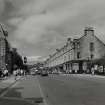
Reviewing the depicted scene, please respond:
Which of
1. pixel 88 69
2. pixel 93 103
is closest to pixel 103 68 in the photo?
pixel 88 69

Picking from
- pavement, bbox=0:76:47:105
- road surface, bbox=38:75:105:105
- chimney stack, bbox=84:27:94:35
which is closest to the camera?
road surface, bbox=38:75:105:105

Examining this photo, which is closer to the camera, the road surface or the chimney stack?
the road surface

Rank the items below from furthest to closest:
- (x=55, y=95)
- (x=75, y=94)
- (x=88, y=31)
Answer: (x=88, y=31) → (x=75, y=94) → (x=55, y=95)

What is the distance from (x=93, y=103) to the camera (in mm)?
13234

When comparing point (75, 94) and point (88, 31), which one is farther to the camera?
point (88, 31)

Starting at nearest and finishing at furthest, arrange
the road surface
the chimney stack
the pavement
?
the road surface → the pavement → the chimney stack

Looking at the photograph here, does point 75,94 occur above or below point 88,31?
below

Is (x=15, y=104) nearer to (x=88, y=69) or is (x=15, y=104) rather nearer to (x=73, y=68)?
(x=88, y=69)

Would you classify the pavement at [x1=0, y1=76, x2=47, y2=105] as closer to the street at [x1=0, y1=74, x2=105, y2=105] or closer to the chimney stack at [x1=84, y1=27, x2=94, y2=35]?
the street at [x1=0, y1=74, x2=105, y2=105]

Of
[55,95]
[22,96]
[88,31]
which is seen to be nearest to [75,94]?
[55,95]

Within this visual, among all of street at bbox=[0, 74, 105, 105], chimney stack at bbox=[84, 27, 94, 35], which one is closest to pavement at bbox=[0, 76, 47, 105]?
street at bbox=[0, 74, 105, 105]

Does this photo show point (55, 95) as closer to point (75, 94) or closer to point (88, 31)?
point (75, 94)

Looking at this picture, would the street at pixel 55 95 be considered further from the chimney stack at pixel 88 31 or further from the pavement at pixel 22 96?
the chimney stack at pixel 88 31

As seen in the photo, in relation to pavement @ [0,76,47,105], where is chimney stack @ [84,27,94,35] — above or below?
above
